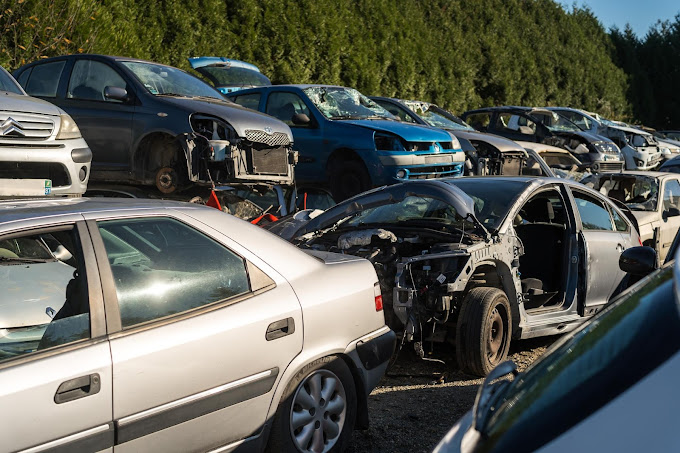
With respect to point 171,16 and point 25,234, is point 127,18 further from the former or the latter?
point 25,234

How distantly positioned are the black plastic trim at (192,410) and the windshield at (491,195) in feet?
10.00

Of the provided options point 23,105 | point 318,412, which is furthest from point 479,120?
point 318,412

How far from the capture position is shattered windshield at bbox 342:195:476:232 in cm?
638

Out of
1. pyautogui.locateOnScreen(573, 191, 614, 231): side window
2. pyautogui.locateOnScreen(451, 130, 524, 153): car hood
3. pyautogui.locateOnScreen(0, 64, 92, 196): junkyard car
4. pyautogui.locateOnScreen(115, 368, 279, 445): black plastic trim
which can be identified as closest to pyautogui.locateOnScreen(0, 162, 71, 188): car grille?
pyautogui.locateOnScreen(0, 64, 92, 196): junkyard car

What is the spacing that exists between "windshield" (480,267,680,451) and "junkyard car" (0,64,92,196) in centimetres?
517

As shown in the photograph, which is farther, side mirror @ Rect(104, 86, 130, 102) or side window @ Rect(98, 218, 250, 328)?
side mirror @ Rect(104, 86, 130, 102)

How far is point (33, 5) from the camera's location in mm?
11992

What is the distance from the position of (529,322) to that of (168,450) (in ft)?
12.4

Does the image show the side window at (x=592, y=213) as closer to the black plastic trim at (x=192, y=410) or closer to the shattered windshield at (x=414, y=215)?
the shattered windshield at (x=414, y=215)

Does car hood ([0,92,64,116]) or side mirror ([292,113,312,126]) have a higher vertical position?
car hood ([0,92,64,116])

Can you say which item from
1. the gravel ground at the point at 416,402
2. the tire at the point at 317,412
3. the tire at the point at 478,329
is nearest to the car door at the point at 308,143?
the gravel ground at the point at 416,402

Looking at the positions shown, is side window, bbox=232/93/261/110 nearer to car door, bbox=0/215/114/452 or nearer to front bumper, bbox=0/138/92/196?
front bumper, bbox=0/138/92/196

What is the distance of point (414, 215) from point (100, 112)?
399 centimetres

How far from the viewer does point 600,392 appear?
1.96 meters
